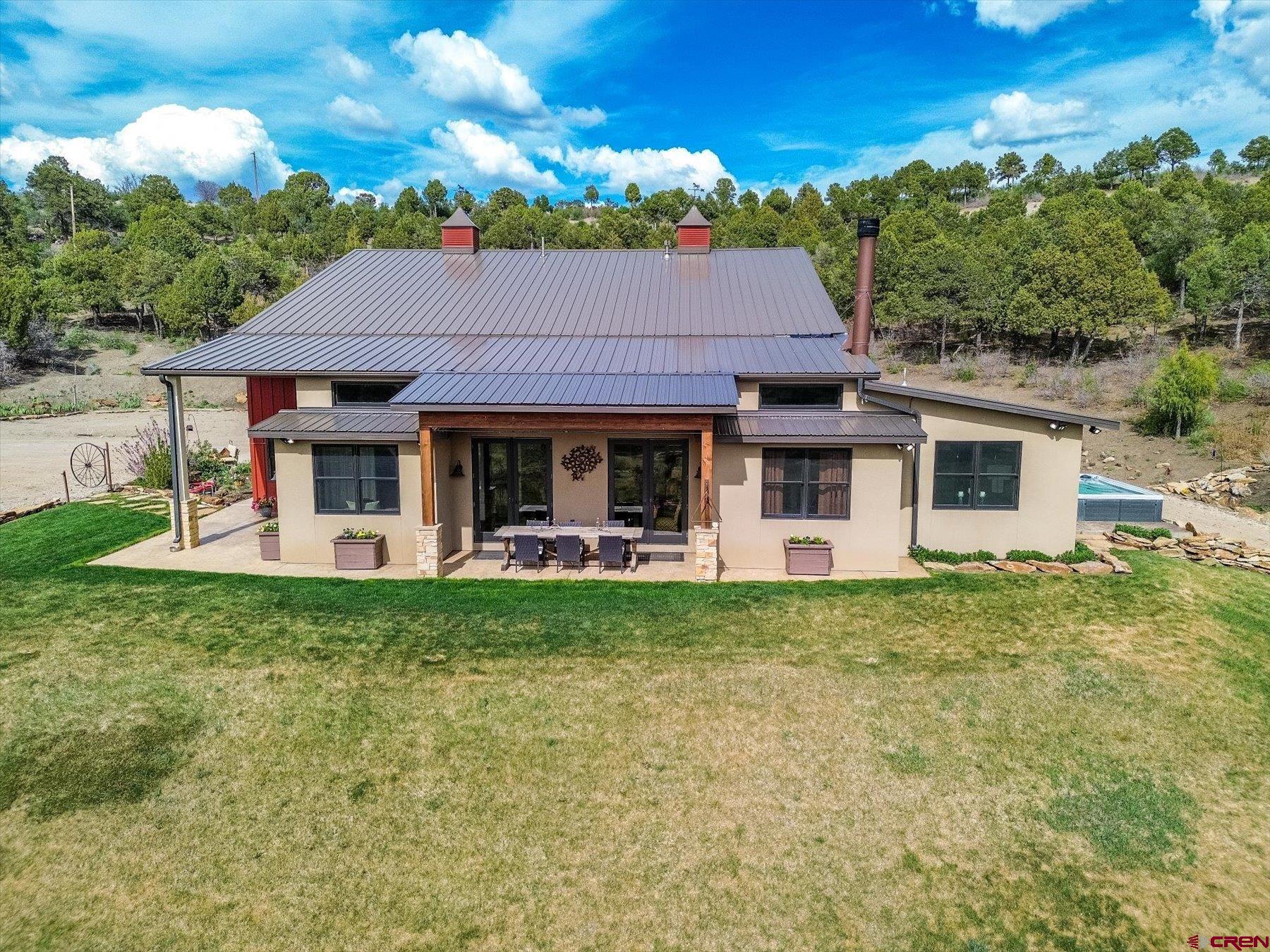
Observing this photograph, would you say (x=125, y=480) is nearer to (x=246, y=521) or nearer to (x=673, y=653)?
(x=246, y=521)

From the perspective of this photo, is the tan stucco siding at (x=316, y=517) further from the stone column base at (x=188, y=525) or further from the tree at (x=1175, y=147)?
the tree at (x=1175, y=147)

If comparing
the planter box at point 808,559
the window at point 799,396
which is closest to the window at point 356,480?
the window at point 799,396

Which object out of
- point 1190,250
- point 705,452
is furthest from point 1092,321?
point 705,452

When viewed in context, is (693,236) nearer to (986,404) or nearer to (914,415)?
(914,415)

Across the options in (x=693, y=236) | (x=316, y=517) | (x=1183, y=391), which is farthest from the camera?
(x=1183, y=391)

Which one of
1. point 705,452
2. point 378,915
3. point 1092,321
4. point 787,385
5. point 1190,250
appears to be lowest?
point 378,915

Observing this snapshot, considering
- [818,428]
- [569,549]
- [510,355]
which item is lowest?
[569,549]

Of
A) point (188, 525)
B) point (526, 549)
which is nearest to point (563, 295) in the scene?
point (526, 549)
